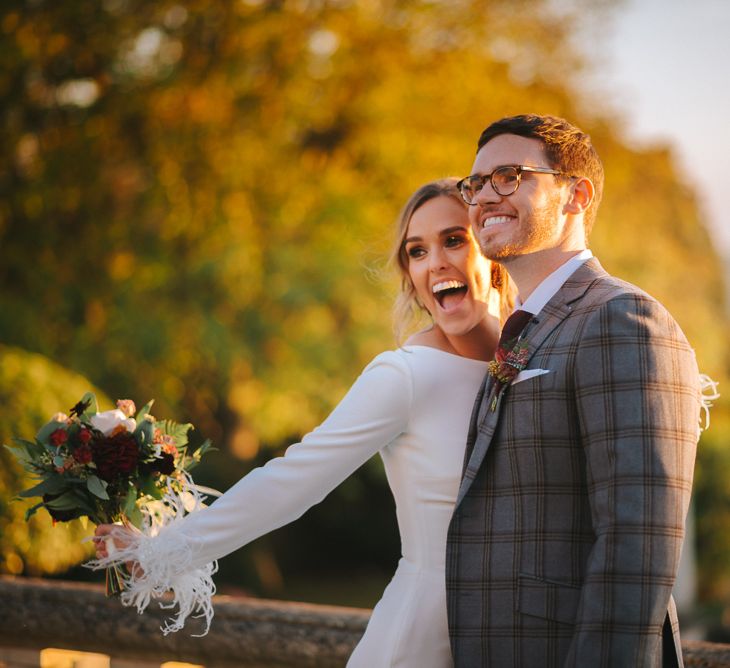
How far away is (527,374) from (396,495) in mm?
609

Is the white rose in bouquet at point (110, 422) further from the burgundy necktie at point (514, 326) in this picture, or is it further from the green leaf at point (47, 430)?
the burgundy necktie at point (514, 326)

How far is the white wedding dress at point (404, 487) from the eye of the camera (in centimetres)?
226

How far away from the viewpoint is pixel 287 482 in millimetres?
2273

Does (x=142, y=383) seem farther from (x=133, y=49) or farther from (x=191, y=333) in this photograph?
(x=133, y=49)

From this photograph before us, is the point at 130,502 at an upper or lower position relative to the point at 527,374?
lower

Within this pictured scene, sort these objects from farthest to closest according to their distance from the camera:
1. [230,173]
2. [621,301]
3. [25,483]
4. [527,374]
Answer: [230,173] < [25,483] < [527,374] < [621,301]

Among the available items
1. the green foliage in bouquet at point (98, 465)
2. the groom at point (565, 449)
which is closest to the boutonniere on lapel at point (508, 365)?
the groom at point (565, 449)

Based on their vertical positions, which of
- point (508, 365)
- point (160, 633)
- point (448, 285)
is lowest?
point (160, 633)

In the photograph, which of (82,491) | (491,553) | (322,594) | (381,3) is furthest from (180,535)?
(322,594)

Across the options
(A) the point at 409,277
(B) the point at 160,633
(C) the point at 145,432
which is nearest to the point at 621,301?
(A) the point at 409,277

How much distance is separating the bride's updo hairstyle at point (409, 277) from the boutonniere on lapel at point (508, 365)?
0.60 meters

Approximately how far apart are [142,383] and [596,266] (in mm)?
7898

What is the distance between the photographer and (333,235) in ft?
31.2

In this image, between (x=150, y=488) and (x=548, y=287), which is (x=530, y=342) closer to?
(x=548, y=287)
